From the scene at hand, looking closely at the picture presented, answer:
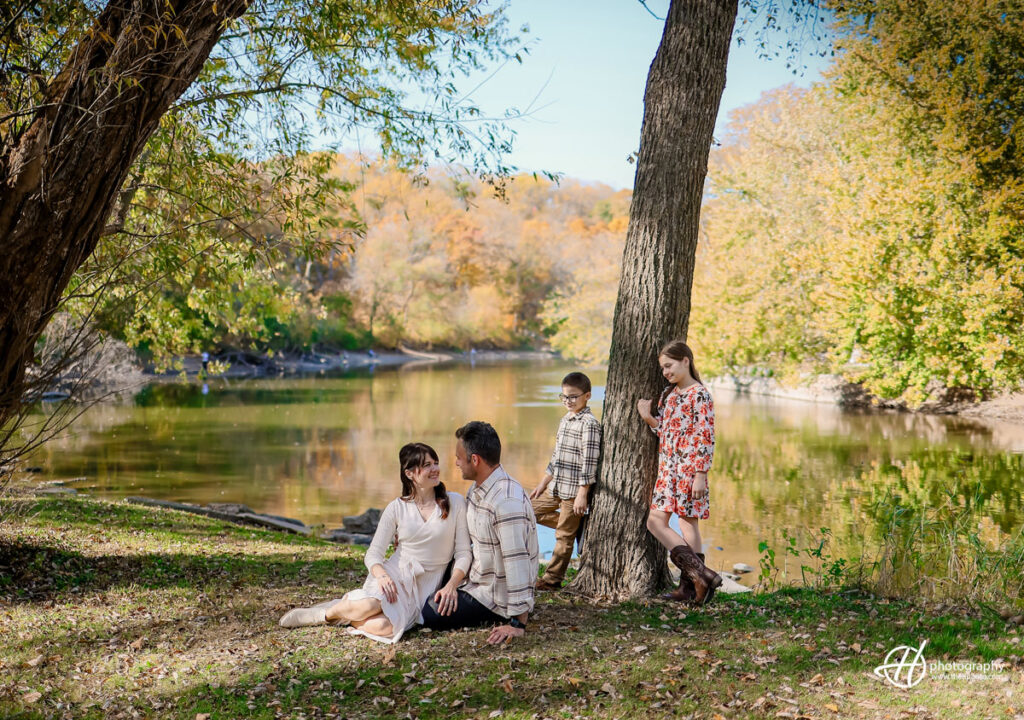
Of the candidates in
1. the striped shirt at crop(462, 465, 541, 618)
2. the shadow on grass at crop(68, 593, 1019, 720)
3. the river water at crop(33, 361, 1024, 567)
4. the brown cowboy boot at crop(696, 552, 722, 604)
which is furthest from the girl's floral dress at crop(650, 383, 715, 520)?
the river water at crop(33, 361, 1024, 567)

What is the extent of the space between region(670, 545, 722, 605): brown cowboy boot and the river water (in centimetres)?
252

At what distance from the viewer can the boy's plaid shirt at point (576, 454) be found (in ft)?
17.4

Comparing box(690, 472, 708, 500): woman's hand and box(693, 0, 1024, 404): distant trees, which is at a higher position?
box(693, 0, 1024, 404): distant trees

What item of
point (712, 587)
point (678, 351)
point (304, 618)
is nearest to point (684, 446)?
point (678, 351)

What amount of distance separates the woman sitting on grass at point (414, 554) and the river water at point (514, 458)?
3943 mm

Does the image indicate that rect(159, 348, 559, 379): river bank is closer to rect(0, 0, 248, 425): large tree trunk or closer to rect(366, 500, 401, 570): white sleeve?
rect(0, 0, 248, 425): large tree trunk

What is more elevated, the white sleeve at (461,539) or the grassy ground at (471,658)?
the white sleeve at (461,539)

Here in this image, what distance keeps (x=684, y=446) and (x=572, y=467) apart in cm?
80

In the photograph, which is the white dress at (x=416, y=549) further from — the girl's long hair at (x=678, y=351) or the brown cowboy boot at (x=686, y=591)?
the girl's long hair at (x=678, y=351)

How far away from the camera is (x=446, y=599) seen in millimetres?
4379

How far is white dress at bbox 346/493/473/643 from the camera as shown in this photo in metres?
4.39

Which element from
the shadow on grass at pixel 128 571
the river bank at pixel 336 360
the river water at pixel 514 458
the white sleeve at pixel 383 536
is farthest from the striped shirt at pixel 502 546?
the river bank at pixel 336 360

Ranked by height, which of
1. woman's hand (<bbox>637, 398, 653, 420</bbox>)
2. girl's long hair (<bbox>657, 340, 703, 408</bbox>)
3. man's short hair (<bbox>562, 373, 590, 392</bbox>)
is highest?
girl's long hair (<bbox>657, 340, 703, 408</bbox>)

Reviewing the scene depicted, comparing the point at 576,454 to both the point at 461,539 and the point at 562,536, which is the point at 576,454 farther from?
the point at 461,539
